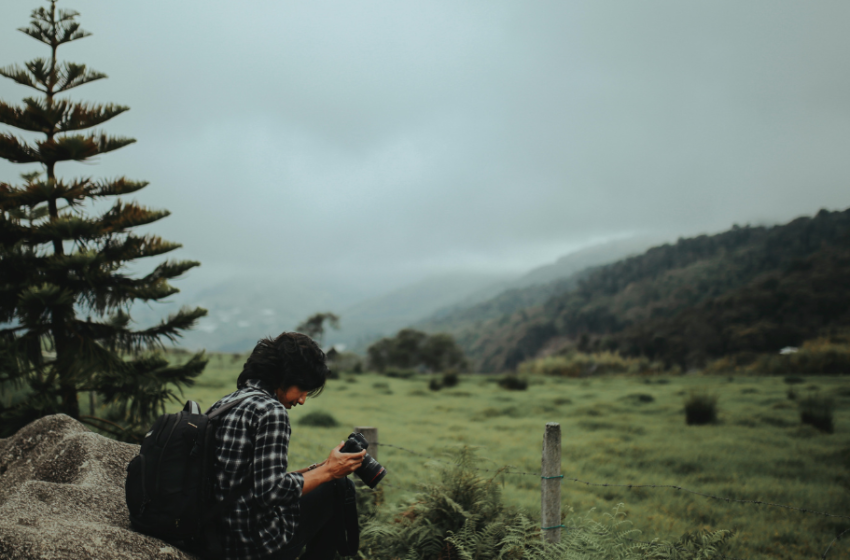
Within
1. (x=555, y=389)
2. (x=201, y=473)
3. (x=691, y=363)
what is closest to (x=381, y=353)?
(x=691, y=363)

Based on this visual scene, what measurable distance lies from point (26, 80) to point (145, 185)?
183 cm

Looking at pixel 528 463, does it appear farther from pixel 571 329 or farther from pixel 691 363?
pixel 571 329

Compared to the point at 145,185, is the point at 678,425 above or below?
below

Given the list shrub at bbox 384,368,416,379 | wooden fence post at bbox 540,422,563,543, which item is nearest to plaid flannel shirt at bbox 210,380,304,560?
wooden fence post at bbox 540,422,563,543

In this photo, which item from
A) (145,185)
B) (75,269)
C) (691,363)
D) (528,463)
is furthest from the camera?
(691,363)

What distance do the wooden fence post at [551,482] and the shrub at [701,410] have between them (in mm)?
10474

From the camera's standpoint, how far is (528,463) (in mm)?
9305

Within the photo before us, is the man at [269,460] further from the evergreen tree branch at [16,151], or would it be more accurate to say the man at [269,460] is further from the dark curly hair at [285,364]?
the evergreen tree branch at [16,151]

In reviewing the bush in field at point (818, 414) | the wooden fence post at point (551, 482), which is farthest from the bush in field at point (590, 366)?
→ the wooden fence post at point (551, 482)

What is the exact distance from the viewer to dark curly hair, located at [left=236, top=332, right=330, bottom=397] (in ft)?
9.36

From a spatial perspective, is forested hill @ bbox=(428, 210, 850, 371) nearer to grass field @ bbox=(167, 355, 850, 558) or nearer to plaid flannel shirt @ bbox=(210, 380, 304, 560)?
grass field @ bbox=(167, 355, 850, 558)

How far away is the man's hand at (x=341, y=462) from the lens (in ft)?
9.69

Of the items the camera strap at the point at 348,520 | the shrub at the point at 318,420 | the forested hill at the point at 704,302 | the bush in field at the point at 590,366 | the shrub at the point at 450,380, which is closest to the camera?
the camera strap at the point at 348,520

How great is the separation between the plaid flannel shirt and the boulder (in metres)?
0.36
